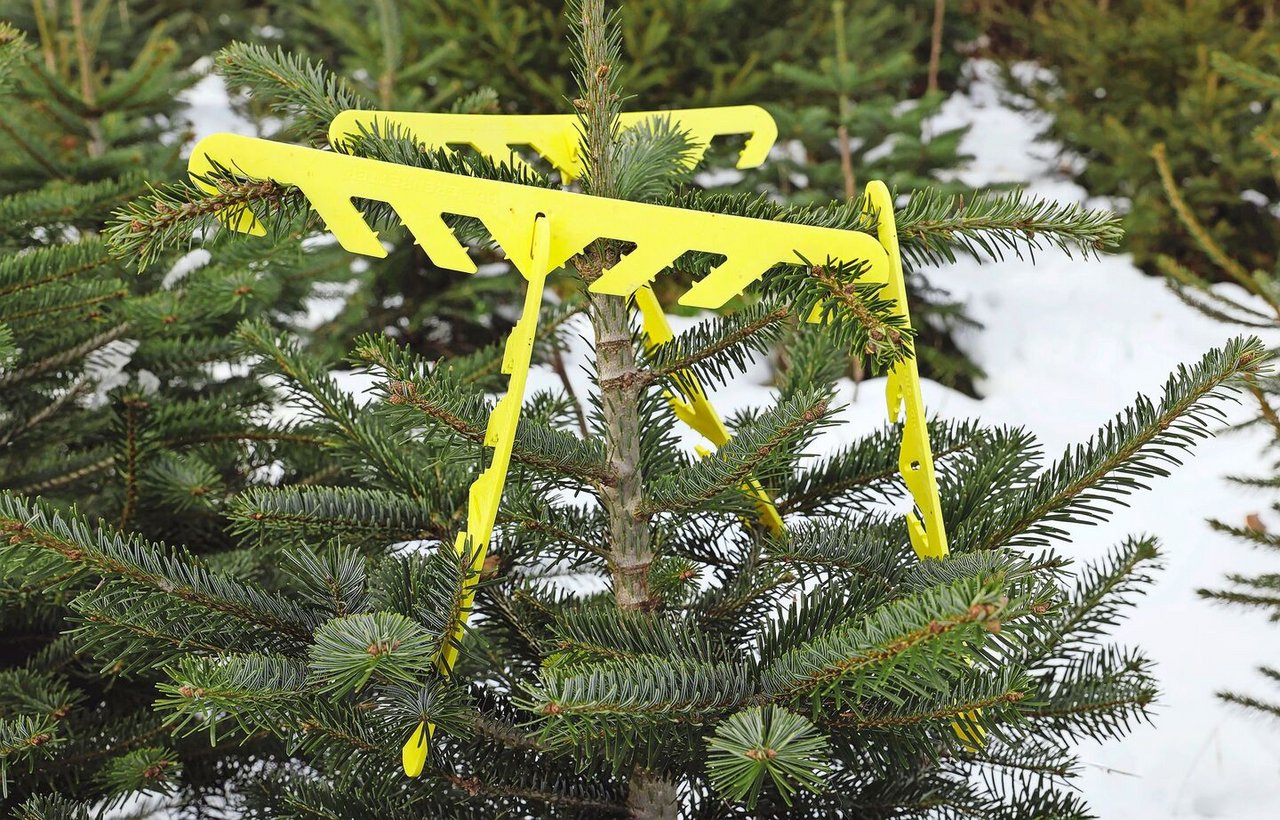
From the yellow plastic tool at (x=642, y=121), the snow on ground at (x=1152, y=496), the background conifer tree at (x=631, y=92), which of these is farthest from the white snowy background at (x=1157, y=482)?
the yellow plastic tool at (x=642, y=121)

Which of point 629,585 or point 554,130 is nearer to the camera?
point 629,585

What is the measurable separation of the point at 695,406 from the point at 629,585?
169 millimetres

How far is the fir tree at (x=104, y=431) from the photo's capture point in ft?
3.36

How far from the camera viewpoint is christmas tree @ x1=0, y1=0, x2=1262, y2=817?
2.08 ft

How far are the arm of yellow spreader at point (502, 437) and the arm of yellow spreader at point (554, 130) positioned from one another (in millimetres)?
227

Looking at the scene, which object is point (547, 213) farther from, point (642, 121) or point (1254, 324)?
point (1254, 324)

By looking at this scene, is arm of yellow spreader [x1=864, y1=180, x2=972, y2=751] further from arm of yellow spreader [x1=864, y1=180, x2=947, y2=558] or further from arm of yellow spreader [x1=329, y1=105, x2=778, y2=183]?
arm of yellow spreader [x1=329, y1=105, x2=778, y2=183]

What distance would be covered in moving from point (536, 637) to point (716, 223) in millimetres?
395

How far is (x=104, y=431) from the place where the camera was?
4.09 feet

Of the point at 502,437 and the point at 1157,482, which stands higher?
the point at 1157,482

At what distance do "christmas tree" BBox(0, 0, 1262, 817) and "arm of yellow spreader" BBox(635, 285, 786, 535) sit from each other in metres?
0.01

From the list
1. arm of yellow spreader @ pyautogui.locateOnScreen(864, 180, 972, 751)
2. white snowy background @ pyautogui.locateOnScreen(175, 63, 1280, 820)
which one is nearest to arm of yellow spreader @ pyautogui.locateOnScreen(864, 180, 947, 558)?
arm of yellow spreader @ pyautogui.locateOnScreen(864, 180, 972, 751)

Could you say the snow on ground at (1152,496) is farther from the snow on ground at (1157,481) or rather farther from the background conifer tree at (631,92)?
the background conifer tree at (631,92)

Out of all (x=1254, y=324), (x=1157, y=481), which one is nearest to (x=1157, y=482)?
(x=1157, y=481)
